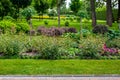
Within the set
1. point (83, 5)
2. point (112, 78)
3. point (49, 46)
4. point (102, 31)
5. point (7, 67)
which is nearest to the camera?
point (112, 78)

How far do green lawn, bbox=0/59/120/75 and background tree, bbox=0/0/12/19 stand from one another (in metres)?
26.4

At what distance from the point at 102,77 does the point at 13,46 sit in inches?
169

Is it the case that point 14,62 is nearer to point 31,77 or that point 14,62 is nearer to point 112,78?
point 31,77

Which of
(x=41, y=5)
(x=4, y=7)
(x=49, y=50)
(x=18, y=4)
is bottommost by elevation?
(x=49, y=50)

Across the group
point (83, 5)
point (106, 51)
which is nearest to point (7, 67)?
point (106, 51)

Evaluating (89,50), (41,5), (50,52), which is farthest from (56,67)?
(41,5)

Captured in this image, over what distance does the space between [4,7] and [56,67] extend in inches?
1119

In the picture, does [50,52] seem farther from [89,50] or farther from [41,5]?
[41,5]

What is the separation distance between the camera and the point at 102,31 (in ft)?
65.5

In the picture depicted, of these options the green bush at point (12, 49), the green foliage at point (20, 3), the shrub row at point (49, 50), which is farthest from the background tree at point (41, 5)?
the green bush at point (12, 49)

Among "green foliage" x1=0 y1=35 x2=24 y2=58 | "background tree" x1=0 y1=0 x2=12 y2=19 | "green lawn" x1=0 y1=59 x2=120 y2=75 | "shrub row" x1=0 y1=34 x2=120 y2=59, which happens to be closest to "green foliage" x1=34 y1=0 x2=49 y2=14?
"background tree" x1=0 y1=0 x2=12 y2=19

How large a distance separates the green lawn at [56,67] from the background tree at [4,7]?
2635 cm

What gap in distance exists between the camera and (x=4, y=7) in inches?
1487

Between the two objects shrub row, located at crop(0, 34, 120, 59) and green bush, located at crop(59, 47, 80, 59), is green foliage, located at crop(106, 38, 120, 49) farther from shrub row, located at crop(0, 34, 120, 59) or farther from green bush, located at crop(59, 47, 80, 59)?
green bush, located at crop(59, 47, 80, 59)
